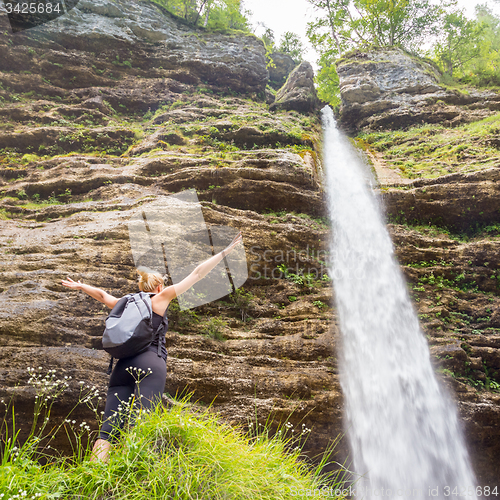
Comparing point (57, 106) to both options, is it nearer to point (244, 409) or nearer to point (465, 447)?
point (244, 409)

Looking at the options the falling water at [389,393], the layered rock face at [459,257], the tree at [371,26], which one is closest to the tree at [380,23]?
the tree at [371,26]

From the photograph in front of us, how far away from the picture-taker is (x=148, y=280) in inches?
135

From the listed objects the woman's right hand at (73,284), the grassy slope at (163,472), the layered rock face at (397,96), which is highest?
the layered rock face at (397,96)

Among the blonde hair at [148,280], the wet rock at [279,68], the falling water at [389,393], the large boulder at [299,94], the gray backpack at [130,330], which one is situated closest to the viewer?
the gray backpack at [130,330]

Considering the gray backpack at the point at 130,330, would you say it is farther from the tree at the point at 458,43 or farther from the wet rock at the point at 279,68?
the wet rock at the point at 279,68

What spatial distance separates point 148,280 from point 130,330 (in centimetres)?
78

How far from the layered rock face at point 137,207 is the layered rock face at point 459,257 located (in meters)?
2.64

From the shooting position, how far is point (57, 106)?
42.4ft

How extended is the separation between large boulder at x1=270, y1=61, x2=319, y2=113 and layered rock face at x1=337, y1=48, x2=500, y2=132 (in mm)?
1959

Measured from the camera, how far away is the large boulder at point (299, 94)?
18.6 metres

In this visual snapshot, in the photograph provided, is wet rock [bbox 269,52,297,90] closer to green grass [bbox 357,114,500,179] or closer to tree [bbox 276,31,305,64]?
tree [bbox 276,31,305,64]

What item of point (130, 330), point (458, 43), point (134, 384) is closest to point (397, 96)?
point (458, 43)

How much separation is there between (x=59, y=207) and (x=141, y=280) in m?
6.39

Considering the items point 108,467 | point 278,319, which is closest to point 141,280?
point 108,467
